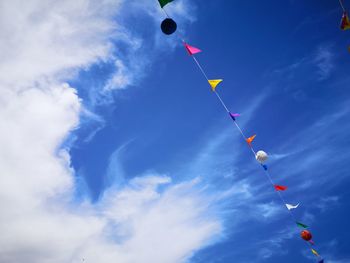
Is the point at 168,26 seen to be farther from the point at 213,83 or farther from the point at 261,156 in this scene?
the point at 261,156

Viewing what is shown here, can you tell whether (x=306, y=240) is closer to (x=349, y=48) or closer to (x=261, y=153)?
(x=261, y=153)

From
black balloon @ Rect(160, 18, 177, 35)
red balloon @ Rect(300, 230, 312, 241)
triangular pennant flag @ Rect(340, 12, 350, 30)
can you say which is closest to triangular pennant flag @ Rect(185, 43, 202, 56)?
black balloon @ Rect(160, 18, 177, 35)

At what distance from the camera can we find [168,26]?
26.2 feet

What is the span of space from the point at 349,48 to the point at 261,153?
498 cm

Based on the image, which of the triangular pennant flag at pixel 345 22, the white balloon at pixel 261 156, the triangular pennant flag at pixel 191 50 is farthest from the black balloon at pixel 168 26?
the white balloon at pixel 261 156

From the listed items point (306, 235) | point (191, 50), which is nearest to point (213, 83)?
point (191, 50)

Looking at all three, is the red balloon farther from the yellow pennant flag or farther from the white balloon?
the yellow pennant flag

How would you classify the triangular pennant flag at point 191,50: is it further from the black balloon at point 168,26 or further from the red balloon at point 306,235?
the red balloon at point 306,235

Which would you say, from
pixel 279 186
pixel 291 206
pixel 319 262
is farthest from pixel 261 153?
pixel 319 262

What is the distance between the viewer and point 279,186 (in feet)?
38.9

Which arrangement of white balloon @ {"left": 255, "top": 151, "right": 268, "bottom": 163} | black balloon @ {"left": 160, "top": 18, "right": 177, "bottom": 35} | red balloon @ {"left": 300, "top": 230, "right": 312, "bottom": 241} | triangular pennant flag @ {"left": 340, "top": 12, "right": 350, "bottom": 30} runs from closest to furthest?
black balloon @ {"left": 160, "top": 18, "right": 177, "bottom": 35} → triangular pennant flag @ {"left": 340, "top": 12, "right": 350, "bottom": 30} → white balloon @ {"left": 255, "top": 151, "right": 268, "bottom": 163} → red balloon @ {"left": 300, "top": 230, "right": 312, "bottom": 241}

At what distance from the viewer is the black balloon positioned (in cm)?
789

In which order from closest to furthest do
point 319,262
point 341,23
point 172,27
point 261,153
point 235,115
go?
point 172,27
point 341,23
point 235,115
point 261,153
point 319,262

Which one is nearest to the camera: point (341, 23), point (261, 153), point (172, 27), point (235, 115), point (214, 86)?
point (172, 27)
